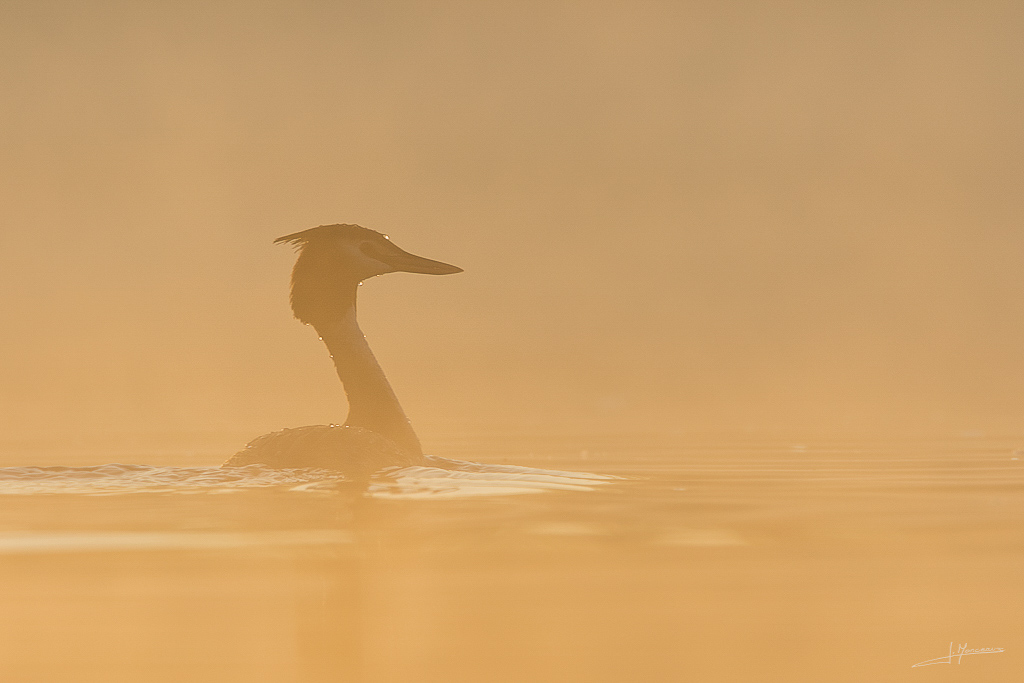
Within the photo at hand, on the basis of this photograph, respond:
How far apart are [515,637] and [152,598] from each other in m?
1.39

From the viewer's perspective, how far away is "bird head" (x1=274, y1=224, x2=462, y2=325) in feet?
27.6

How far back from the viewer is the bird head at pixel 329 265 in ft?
27.6

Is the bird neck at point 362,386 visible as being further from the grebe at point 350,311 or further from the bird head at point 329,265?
the bird head at point 329,265

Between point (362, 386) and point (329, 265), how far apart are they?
97 centimetres

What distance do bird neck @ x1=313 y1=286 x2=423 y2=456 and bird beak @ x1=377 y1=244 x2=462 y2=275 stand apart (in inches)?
24.6

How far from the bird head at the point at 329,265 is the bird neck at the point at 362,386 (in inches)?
5.7

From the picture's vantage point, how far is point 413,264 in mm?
8805

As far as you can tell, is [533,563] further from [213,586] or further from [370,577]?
[213,586]
